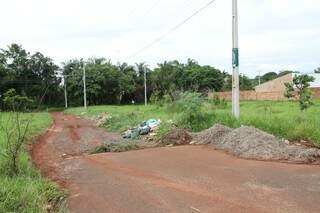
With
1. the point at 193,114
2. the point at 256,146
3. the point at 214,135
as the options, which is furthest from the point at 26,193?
the point at 193,114

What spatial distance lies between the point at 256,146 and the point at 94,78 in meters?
60.4

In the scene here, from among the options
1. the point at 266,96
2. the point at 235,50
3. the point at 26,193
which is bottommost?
the point at 26,193

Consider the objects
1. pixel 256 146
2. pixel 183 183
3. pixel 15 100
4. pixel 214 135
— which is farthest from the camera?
pixel 214 135

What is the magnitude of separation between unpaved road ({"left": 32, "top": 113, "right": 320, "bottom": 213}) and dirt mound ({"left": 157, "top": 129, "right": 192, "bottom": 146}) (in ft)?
6.05

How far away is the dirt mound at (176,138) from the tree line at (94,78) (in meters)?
52.3

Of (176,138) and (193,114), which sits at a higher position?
(193,114)

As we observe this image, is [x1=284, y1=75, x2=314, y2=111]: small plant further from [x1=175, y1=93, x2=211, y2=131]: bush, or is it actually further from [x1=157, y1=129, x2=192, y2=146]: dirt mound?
[x1=157, y1=129, x2=192, y2=146]: dirt mound

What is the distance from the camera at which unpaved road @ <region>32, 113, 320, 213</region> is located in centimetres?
705

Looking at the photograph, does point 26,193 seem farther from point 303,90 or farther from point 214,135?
point 303,90

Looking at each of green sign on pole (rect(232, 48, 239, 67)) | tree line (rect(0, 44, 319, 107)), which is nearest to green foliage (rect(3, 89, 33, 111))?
green sign on pole (rect(232, 48, 239, 67))

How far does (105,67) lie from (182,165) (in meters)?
63.6

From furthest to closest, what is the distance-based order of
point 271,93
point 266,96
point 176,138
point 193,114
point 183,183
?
point 266,96, point 271,93, point 193,114, point 176,138, point 183,183

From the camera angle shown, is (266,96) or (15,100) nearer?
(15,100)

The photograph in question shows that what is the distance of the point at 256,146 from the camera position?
11.5m
